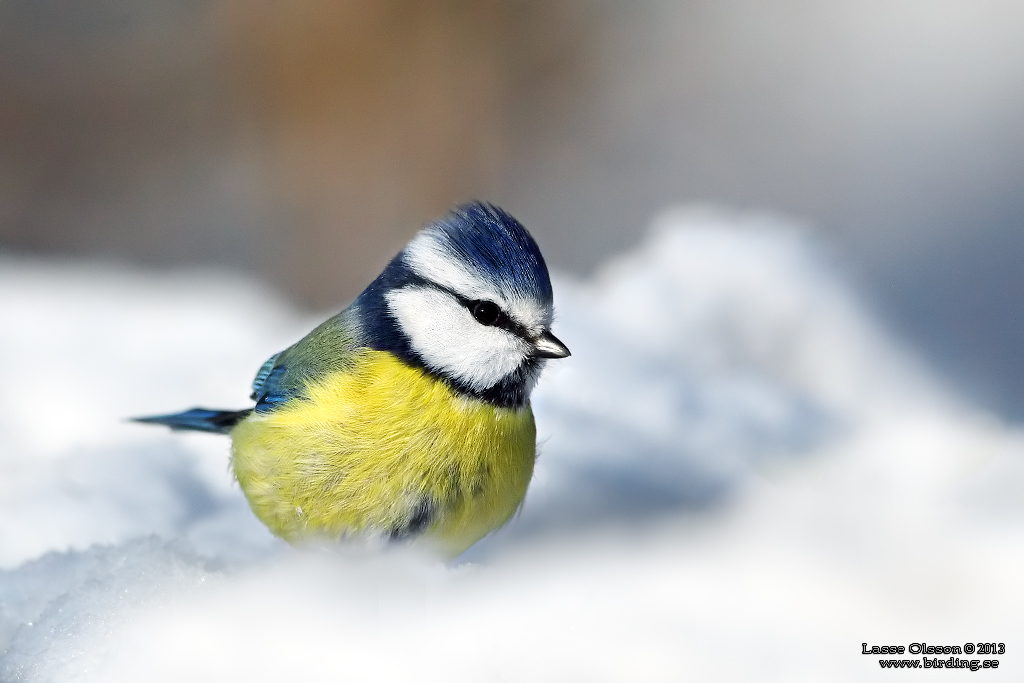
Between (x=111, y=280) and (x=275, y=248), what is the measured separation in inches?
14.2

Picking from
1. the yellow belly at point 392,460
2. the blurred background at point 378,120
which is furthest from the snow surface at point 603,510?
the blurred background at point 378,120

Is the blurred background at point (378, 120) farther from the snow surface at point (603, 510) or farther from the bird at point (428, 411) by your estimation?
the bird at point (428, 411)

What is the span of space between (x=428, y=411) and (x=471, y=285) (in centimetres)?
12

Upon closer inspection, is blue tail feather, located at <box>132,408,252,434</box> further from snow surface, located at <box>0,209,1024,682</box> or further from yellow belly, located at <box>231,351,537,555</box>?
yellow belly, located at <box>231,351,537,555</box>

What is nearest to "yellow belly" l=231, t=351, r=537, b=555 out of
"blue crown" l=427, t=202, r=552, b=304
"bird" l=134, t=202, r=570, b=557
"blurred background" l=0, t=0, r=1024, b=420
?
"bird" l=134, t=202, r=570, b=557

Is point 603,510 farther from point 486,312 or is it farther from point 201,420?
point 201,420

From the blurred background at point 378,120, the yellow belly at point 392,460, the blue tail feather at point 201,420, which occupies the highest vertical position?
the blurred background at point 378,120

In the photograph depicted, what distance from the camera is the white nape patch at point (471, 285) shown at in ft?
2.61

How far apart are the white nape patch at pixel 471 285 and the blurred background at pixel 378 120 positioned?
2.66ft

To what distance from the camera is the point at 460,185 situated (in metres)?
1.91

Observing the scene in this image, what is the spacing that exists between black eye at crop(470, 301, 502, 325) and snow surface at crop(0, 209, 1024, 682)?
0.09 meters


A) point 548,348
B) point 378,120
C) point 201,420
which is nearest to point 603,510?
point 548,348

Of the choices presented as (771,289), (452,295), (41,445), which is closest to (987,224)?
(771,289)

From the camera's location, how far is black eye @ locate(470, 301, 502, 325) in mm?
801
